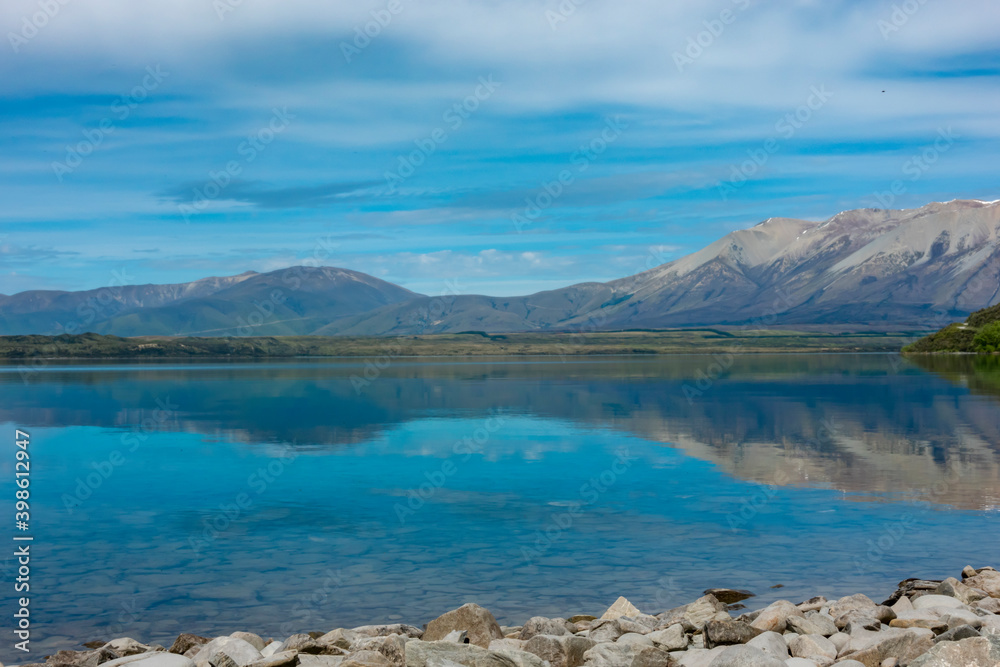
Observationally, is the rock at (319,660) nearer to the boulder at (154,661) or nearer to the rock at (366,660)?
the rock at (366,660)

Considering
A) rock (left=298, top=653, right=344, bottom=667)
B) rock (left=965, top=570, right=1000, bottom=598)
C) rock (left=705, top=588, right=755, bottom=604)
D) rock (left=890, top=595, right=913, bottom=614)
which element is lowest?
rock (left=705, top=588, right=755, bottom=604)

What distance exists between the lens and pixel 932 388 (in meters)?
63.0

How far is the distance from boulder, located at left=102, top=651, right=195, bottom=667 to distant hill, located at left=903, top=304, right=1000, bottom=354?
14827cm

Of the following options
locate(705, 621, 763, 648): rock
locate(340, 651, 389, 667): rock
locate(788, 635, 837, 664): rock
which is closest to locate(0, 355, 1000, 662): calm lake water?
locate(705, 621, 763, 648): rock

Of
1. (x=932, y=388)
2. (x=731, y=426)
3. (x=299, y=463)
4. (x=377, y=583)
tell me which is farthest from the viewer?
(x=932, y=388)

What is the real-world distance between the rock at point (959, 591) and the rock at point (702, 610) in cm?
350

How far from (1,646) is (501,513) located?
11053 mm

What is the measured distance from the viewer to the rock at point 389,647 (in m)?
10.6

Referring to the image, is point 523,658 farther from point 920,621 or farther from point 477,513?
point 477,513

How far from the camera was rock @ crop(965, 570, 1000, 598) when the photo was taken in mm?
13453

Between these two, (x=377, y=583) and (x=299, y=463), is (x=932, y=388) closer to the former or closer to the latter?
(x=299, y=463)

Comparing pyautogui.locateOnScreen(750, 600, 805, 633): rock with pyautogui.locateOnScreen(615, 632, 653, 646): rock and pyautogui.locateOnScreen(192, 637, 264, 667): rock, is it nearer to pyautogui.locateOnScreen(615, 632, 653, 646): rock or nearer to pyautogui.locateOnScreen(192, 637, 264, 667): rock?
pyautogui.locateOnScreen(615, 632, 653, 646): rock

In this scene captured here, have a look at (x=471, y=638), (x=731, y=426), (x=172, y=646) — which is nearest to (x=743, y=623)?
(x=471, y=638)

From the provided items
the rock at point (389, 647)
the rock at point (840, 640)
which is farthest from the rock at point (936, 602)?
the rock at point (389, 647)
